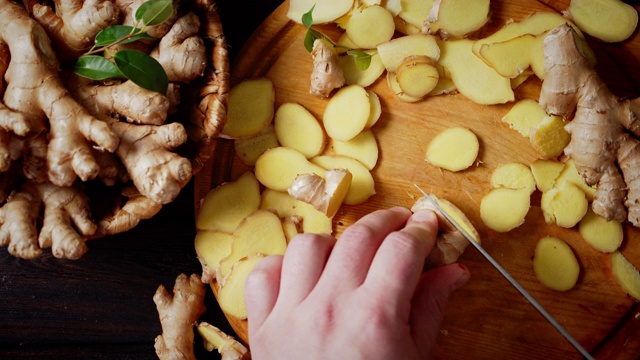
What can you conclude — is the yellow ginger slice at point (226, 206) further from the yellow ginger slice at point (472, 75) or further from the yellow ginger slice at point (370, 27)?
the yellow ginger slice at point (472, 75)

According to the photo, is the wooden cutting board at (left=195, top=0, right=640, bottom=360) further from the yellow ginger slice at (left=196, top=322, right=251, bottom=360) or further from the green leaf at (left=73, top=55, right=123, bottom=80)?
the green leaf at (left=73, top=55, right=123, bottom=80)

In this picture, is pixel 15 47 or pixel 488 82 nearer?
pixel 15 47

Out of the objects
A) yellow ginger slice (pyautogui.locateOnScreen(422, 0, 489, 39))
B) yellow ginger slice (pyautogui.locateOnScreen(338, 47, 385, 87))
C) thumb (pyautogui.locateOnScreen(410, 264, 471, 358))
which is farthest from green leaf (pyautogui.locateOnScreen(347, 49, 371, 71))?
thumb (pyautogui.locateOnScreen(410, 264, 471, 358))

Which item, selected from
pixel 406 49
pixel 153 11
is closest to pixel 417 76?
pixel 406 49

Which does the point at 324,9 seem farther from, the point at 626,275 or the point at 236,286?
the point at 626,275

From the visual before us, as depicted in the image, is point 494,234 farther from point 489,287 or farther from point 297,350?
point 297,350

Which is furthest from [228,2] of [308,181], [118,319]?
[118,319]

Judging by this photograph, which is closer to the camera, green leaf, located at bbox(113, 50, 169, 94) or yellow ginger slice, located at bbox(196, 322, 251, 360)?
green leaf, located at bbox(113, 50, 169, 94)
